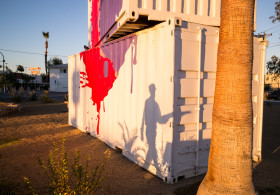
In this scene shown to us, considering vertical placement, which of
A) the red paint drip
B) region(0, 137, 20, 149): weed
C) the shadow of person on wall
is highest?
the red paint drip

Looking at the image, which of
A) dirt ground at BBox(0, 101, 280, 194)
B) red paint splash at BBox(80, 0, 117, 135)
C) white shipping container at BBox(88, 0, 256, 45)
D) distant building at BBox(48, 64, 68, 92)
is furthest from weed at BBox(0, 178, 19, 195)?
distant building at BBox(48, 64, 68, 92)

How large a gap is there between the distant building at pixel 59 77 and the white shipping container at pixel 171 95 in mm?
40159

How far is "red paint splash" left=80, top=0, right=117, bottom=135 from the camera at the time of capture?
5.94m

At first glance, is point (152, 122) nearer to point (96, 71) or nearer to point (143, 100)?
point (143, 100)

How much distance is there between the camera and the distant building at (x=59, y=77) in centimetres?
4244

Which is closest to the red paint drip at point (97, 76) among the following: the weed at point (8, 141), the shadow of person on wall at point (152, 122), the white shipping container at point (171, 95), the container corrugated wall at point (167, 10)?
the white shipping container at point (171, 95)

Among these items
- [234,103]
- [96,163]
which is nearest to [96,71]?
[96,163]

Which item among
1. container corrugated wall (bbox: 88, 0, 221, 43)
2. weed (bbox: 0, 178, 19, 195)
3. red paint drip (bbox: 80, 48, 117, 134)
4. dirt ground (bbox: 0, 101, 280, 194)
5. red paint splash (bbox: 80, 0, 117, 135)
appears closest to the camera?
weed (bbox: 0, 178, 19, 195)

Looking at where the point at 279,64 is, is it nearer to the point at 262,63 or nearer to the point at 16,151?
the point at 262,63

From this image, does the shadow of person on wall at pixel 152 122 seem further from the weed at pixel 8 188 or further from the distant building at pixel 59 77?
the distant building at pixel 59 77

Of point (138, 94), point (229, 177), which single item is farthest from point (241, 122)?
point (138, 94)

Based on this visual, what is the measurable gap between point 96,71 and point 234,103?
4887mm

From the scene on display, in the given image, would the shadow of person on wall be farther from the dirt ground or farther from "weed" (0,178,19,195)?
"weed" (0,178,19,195)

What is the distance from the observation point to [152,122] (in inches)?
162
